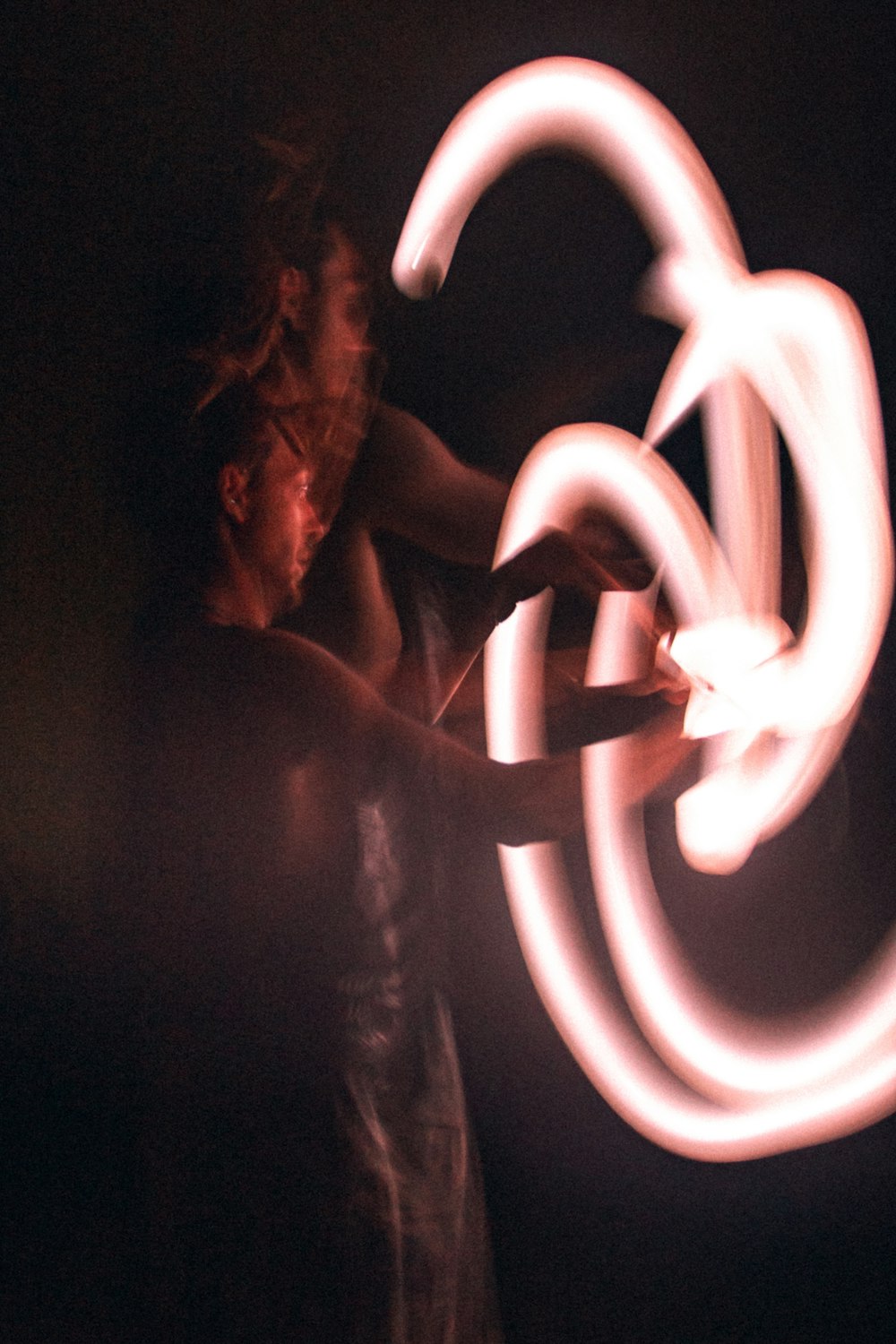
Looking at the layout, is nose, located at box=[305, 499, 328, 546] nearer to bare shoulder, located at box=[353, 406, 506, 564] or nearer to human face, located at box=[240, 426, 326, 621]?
human face, located at box=[240, 426, 326, 621]

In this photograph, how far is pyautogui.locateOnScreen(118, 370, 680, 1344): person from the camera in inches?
47.6

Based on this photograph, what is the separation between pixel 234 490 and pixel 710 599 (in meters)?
0.64

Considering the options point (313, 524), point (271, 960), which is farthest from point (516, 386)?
point (271, 960)

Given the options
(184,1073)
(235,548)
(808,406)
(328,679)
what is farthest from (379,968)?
(808,406)

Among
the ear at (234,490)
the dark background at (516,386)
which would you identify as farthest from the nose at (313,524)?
the dark background at (516,386)

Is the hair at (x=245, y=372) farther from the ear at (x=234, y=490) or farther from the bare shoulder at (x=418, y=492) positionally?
the bare shoulder at (x=418, y=492)

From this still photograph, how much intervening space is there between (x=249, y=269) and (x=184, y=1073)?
3.51ft

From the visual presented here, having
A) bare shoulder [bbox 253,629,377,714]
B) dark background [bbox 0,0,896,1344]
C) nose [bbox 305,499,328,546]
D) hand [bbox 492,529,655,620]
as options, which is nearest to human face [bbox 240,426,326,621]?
nose [bbox 305,499,328,546]

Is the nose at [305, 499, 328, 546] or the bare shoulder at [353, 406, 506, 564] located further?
the bare shoulder at [353, 406, 506, 564]

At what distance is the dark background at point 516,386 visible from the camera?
138 cm

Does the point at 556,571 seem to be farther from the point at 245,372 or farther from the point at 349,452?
the point at 245,372

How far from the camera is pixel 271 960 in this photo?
4.07ft

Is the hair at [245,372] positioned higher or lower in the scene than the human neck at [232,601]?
higher

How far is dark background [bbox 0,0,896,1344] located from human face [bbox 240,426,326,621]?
0.46 m
